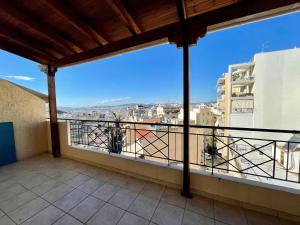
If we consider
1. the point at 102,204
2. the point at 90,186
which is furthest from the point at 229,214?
the point at 90,186

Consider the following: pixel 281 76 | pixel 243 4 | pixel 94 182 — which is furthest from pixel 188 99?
pixel 281 76

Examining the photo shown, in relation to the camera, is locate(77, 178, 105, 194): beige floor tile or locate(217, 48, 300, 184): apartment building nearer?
locate(77, 178, 105, 194): beige floor tile

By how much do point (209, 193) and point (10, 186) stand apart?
128 inches

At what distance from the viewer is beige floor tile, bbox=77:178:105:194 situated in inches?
86.0

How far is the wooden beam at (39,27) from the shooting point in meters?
1.80

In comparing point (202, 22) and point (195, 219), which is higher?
point (202, 22)

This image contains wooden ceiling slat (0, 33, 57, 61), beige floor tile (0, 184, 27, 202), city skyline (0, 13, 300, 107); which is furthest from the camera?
city skyline (0, 13, 300, 107)

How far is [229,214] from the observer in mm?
1672

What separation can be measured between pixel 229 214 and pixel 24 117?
4766 millimetres

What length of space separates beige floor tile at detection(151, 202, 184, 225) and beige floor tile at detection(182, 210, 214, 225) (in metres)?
0.06

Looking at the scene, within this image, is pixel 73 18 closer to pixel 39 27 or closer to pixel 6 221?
pixel 39 27

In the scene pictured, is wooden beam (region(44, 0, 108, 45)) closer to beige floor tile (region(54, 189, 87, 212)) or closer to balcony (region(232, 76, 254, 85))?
beige floor tile (region(54, 189, 87, 212))

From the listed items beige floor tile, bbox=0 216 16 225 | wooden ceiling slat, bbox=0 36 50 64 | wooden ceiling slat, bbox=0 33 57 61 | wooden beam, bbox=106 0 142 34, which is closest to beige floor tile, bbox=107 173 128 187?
beige floor tile, bbox=0 216 16 225

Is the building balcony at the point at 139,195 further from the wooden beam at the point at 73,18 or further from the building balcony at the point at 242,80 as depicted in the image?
the building balcony at the point at 242,80
